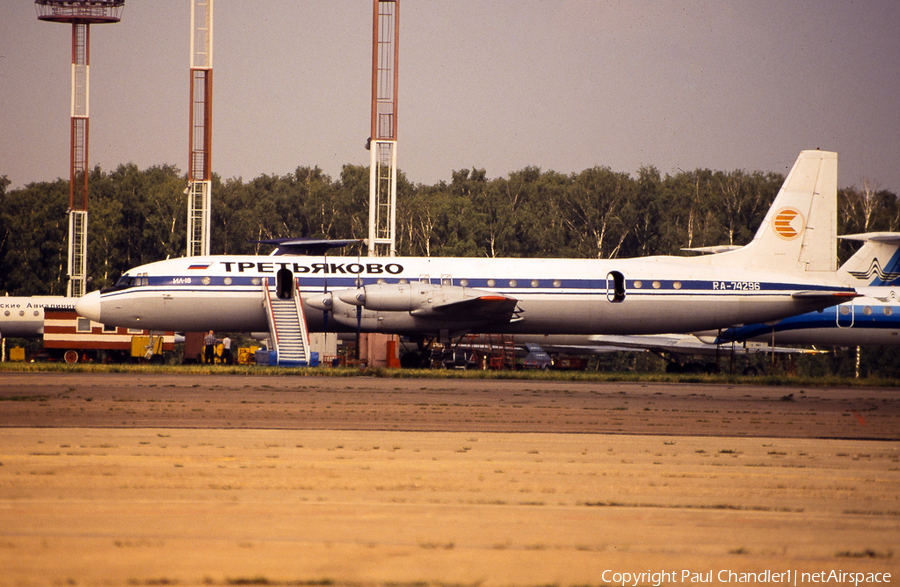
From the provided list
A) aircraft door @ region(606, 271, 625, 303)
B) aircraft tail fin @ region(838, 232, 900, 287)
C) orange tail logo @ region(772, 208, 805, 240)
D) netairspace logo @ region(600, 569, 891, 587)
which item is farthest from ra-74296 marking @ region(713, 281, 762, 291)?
netairspace logo @ region(600, 569, 891, 587)

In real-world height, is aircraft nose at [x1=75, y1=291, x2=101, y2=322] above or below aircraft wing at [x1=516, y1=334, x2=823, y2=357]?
above

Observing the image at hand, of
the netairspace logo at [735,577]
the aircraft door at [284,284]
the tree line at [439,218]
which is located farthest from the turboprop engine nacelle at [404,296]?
the tree line at [439,218]

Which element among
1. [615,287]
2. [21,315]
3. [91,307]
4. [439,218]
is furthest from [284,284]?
[439,218]

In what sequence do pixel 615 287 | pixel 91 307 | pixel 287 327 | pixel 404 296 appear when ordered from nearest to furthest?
pixel 404 296 < pixel 287 327 < pixel 91 307 < pixel 615 287

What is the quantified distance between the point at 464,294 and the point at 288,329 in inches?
247

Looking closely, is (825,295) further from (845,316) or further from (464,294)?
(464,294)

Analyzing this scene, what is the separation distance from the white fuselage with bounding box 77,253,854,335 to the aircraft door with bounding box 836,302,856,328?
242 inches

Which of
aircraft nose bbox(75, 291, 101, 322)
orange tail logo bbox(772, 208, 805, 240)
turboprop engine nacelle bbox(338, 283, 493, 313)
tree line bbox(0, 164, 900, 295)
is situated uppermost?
tree line bbox(0, 164, 900, 295)

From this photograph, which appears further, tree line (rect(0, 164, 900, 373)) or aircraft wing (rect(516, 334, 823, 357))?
tree line (rect(0, 164, 900, 373))

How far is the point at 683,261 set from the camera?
33.7 meters

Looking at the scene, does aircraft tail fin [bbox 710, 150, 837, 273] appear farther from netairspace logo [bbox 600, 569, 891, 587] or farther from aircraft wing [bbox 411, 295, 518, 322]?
netairspace logo [bbox 600, 569, 891, 587]

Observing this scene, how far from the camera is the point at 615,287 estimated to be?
105 ft

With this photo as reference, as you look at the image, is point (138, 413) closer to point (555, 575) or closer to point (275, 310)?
point (555, 575)

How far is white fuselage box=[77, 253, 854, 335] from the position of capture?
3084cm
